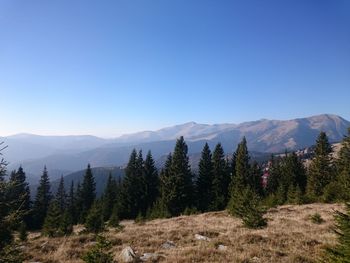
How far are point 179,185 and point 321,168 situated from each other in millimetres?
27834

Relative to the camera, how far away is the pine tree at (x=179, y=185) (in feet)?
198

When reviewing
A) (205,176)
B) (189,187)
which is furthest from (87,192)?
(189,187)

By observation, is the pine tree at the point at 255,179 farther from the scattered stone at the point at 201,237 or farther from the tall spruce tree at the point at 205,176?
the scattered stone at the point at 201,237

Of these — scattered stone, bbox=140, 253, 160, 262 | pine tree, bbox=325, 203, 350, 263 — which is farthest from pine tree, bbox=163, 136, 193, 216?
pine tree, bbox=325, 203, 350, 263

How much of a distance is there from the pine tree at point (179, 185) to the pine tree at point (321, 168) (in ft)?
73.7

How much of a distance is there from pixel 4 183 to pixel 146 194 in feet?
211

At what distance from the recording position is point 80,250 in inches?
588

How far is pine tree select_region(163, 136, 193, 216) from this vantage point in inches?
2378

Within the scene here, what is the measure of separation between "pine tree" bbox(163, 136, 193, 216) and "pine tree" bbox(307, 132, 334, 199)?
73.7 feet

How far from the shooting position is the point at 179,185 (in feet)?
205

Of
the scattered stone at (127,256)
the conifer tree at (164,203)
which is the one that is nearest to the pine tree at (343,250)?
the scattered stone at (127,256)

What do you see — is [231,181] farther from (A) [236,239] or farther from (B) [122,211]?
(A) [236,239]

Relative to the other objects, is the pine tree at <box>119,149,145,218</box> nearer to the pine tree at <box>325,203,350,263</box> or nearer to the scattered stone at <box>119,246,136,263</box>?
the scattered stone at <box>119,246,136,263</box>

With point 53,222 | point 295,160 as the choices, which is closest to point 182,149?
point 295,160
